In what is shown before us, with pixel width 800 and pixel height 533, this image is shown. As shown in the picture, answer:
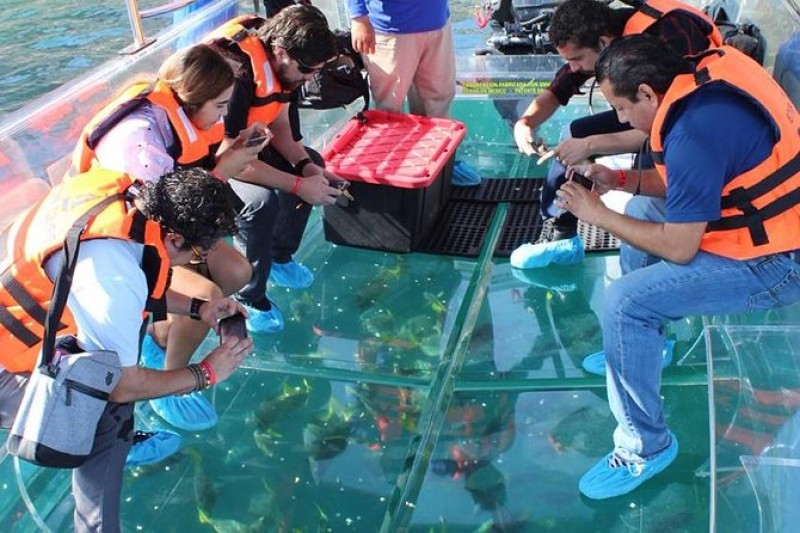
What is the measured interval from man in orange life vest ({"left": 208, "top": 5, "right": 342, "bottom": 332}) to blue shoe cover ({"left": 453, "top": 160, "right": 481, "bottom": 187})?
99cm

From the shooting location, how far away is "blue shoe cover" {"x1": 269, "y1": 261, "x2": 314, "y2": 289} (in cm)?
347

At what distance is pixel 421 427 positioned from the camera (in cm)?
272

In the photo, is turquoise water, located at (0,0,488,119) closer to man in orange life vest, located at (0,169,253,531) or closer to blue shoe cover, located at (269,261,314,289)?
blue shoe cover, located at (269,261,314,289)

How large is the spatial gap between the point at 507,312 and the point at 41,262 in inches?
73.5

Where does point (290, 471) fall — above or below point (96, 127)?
below

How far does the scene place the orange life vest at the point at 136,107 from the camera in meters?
2.43

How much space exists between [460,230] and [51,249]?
2214 millimetres

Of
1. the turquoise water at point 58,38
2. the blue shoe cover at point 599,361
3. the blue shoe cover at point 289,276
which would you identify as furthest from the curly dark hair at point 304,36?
the turquoise water at point 58,38

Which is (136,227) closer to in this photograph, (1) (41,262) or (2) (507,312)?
(1) (41,262)

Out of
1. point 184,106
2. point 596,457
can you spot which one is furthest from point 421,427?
point 184,106

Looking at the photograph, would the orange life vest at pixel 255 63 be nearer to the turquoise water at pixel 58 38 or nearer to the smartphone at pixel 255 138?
the smartphone at pixel 255 138

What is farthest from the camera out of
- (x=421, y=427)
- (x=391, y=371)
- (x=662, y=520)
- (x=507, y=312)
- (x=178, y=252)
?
(x=507, y=312)

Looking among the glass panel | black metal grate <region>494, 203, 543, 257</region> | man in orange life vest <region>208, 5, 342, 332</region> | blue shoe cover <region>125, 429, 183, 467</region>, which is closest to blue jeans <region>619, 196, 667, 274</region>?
the glass panel

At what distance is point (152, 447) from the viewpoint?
263 cm
